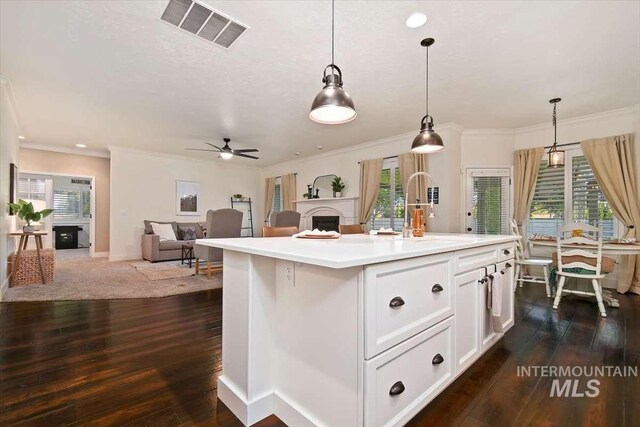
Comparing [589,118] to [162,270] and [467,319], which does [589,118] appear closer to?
[467,319]

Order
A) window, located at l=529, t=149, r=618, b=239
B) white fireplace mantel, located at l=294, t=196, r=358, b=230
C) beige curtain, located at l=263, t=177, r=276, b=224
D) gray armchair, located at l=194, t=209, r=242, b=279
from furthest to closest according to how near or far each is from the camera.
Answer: beige curtain, located at l=263, t=177, r=276, b=224 → white fireplace mantel, located at l=294, t=196, r=358, b=230 → gray armchair, located at l=194, t=209, r=242, b=279 → window, located at l=529, t=149, r=618, b=239

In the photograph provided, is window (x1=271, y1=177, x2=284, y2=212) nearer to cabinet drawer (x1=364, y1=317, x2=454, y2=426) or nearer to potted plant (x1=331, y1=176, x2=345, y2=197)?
potted plant (x1=331, y1=176, x2=345, y2=197)

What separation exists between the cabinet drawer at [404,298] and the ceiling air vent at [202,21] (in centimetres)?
227

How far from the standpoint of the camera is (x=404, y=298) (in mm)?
1365

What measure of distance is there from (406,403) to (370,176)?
490 centimetres

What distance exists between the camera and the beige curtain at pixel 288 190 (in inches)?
308

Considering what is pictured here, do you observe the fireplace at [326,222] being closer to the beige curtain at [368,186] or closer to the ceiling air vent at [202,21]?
the beige curtain at [368,186]

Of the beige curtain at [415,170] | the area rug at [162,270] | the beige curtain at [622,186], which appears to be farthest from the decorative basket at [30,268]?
the beige curtain at [622,186]

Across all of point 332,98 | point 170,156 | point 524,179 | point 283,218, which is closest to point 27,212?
point 170,156

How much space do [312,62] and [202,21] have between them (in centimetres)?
105

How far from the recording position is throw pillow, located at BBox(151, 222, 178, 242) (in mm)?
6566

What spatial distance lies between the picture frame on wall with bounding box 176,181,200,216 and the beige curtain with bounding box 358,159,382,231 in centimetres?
448

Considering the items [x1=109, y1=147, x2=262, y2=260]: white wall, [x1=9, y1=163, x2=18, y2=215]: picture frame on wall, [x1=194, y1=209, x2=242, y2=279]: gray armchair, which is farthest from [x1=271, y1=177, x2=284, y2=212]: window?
[x1=9, y1=163, x2=18, y2=215]: picture frame on wall

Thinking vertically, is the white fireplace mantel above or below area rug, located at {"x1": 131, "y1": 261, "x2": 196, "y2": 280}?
above
